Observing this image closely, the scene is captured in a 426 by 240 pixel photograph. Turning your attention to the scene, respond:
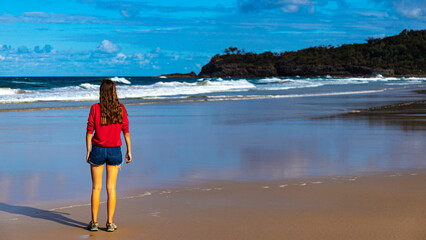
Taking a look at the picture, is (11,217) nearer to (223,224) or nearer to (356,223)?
(223,224)

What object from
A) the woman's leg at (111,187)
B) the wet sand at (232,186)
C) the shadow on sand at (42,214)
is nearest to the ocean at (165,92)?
the wet sand at (232,186)

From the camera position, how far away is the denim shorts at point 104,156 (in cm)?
543

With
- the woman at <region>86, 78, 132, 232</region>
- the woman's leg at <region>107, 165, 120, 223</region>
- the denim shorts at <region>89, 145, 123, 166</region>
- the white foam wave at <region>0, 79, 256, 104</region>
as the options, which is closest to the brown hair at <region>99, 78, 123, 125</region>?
the woman at <region>86, 78, 132, 232</region>

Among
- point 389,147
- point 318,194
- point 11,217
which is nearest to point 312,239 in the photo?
point 318,194

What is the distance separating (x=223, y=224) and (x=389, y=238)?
5.15 ft

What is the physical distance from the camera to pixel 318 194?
6.79 meters

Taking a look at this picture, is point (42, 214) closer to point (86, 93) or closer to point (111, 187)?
point (111, 187)

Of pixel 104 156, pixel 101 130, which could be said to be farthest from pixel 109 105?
pixel 104 156

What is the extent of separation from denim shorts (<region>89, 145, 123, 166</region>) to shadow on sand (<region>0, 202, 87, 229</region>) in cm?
68

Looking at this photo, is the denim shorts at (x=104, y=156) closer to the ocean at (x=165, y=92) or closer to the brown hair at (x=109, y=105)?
the brown hair at (x=109, y=105)

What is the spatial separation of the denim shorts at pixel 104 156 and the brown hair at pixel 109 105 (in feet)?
0.89

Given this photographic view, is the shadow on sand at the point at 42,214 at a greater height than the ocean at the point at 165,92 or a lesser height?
lesser

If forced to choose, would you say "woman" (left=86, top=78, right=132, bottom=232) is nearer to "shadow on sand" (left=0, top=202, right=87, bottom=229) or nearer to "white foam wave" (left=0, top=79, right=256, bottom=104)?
"shadow on sand" (left=0, top=202, right=87, bottom=229)

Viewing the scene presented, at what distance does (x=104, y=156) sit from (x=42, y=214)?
3.65 feet
